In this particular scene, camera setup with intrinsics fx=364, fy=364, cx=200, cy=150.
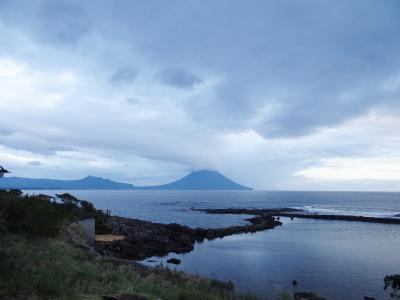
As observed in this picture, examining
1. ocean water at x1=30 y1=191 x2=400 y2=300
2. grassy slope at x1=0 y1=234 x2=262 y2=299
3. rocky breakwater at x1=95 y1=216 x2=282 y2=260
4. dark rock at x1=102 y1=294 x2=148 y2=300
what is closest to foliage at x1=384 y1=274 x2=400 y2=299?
ocean water at x1=30 y1=191 x2=400 y2=300

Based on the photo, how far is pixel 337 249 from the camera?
3959 centimetres

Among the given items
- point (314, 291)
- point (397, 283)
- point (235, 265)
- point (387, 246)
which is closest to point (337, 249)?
point (387, 246)

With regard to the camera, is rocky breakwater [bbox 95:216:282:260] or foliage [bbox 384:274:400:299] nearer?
foliage [bbox 384:274:400:299]

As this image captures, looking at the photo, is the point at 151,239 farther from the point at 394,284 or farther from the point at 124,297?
the point at 124,297

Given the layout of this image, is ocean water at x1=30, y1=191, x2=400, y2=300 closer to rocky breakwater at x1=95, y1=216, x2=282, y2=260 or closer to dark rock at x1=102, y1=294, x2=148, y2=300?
rocky breakwater at x1=95, y1=216, x2=282, y2=260

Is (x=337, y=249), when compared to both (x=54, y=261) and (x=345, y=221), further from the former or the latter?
(x=345, y=221)

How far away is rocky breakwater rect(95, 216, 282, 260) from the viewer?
110 ft

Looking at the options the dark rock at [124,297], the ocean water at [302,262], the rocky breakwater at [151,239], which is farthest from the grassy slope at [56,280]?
the rocky breakwater at [151,239]

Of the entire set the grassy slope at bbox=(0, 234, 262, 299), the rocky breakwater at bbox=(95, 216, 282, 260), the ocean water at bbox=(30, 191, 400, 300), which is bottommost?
the ocean water at bbox=(30, 191, 400, 300)

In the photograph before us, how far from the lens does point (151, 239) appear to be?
4206 centimetres

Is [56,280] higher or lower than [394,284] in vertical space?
higher

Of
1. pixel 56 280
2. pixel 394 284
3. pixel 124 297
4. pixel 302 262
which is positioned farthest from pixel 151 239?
pixel 124 297

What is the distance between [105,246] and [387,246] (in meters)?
32.0

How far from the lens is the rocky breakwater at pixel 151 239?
33.6m
